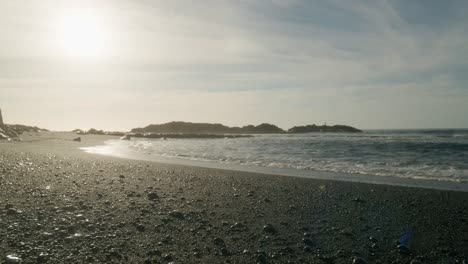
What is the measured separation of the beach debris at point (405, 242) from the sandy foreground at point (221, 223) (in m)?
0.09

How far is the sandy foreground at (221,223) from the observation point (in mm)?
6520

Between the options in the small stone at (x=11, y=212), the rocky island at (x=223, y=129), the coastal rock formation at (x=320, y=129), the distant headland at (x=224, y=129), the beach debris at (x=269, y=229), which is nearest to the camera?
the beach debris at (x=269, y=229)

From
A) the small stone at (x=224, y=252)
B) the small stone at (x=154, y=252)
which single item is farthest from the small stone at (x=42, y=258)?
the small stone at (x=224, y=252)

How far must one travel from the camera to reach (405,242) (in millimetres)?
7574

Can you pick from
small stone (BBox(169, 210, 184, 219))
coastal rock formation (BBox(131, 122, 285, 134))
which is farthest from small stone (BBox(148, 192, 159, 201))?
coastal rock formation (BBox(131, 122, 285, 134))

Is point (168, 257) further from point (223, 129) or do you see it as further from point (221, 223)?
point (223, 129)

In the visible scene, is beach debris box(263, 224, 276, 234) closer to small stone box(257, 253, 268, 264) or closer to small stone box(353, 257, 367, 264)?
small stone box(257, 253, 268, 264)

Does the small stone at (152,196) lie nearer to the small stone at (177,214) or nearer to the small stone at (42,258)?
the small stone at (177,214)

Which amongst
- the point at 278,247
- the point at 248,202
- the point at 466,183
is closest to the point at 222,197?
the point at 248,202


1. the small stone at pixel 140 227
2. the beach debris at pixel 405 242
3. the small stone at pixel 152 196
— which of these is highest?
the small stone at pixel 152 196

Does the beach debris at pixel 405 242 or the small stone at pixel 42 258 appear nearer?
the small stone at pixel 42 258

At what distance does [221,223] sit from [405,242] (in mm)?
3677

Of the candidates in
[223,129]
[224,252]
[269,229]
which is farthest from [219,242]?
[223,129]

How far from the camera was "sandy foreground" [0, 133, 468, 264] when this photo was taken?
6.52 m
